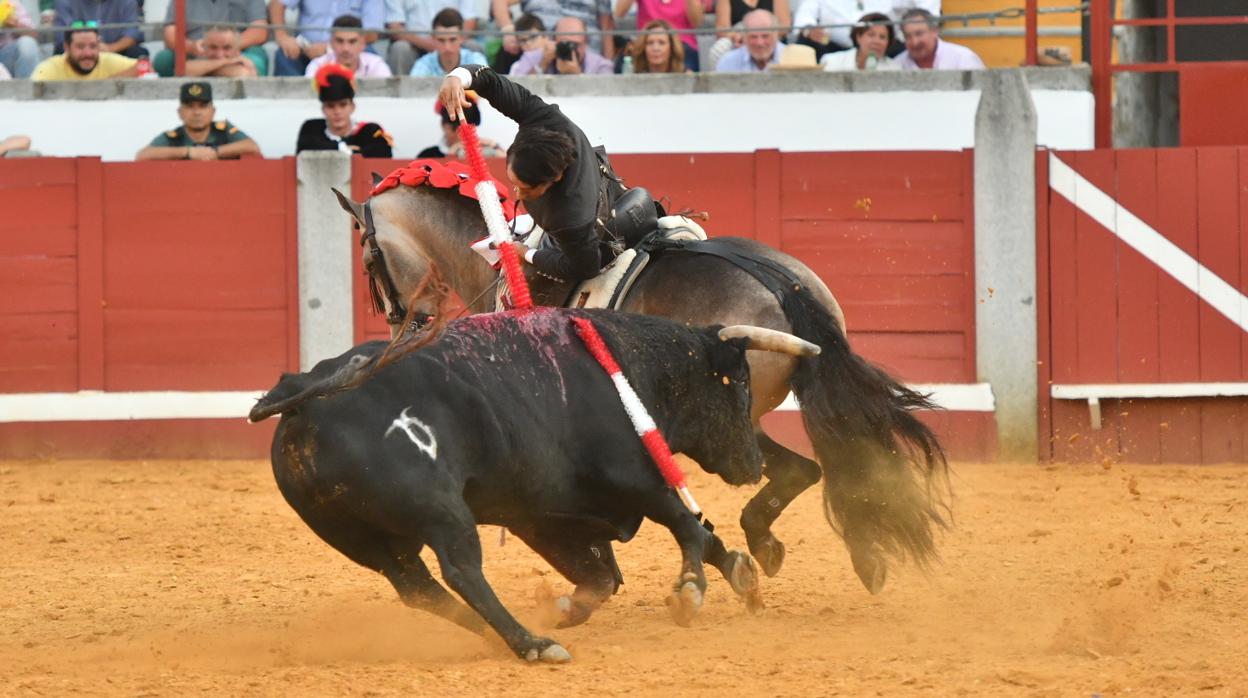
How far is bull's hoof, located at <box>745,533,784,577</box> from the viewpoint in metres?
5.68

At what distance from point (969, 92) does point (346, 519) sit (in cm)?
594

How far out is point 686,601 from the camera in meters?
4.66

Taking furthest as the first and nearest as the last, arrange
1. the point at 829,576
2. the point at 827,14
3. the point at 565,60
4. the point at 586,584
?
the point at 827,14 < the point at 565,60 < the point at 829,576 < the point at 586,584

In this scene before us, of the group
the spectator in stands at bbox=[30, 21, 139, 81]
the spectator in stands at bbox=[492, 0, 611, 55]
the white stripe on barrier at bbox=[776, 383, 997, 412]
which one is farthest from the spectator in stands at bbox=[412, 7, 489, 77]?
the white stripe on barrier at bbox=[776, 383, 997, 412]

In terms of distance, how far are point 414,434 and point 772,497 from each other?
1.74m

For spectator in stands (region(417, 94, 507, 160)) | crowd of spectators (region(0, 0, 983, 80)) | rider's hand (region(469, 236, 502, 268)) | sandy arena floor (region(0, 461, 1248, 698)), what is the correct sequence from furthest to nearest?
crowd of spectators (region(0, 0, 983, 80)) → spectator in stands (region(417, 94, 507, 160)) → rider's hand (region(469, 236, 502, 268)) → sandy arena floor (region(0, 461, 1248, 698))

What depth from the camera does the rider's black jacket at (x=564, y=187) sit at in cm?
556

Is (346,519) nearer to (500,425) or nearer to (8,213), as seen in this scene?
(500,425)

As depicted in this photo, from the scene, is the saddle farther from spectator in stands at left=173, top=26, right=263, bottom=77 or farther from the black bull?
spectator in stands at left=173, top=26, right=263, bottom=77

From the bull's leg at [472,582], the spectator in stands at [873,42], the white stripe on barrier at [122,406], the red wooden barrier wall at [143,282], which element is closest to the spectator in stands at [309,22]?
the red wooden barrier wall at [143,282]

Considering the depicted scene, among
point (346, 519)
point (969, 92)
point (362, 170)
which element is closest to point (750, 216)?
point (969, 92)

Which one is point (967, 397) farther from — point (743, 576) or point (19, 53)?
point (19, 53)

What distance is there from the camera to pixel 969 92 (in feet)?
31.0

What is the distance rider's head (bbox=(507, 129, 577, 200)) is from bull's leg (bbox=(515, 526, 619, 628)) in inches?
45.6
